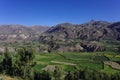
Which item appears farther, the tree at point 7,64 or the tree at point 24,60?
the tree at point 7,64

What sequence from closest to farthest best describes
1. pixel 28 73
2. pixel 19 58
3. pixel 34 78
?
pixel 19 58 < pixel 28 73 < pixel 34 78

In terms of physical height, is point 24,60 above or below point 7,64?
above

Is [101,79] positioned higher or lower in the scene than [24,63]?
lower

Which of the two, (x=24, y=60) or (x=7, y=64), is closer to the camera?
(x=24, y=60)

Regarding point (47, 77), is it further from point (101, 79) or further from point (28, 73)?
point (101, 79)

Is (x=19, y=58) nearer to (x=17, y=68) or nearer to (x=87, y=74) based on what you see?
(x=17, y=68)

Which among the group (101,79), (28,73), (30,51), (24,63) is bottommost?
(101,79)

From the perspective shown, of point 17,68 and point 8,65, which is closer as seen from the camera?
point 17,68

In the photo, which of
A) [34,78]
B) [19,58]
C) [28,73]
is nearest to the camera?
[19,58]

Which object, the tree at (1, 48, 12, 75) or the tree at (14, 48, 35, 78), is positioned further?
the tree at (1, 48, 12, 75)

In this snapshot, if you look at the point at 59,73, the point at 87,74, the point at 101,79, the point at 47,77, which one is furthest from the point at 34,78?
the point at 101,79
